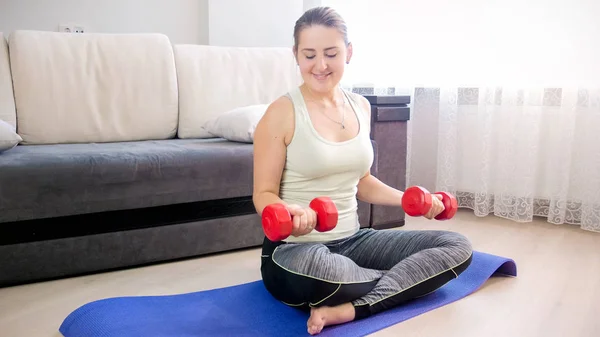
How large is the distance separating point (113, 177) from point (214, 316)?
665 millimetres

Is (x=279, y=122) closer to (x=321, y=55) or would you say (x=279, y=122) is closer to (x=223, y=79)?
(x=321, y=55)

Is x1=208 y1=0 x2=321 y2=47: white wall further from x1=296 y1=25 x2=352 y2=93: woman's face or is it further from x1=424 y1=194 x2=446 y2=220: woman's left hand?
x1=424 y1=194 x2=446 y2=220: woman's left hand

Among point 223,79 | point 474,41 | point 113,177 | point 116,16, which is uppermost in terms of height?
point 116,16

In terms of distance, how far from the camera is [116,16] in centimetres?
291

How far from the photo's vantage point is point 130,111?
8.21 ft

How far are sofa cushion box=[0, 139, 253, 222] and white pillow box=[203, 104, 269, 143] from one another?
3.2 inches

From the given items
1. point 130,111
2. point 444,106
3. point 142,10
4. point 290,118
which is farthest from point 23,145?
point 444,106

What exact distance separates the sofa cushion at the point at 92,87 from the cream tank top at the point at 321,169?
1.21 meters

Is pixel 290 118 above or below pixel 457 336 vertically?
above

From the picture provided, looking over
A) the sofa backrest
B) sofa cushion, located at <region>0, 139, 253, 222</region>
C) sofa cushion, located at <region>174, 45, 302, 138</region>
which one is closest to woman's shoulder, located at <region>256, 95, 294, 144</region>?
sofa cushion, located at <region>0, 139, 253, 222</region>

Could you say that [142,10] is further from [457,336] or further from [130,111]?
[457,336]

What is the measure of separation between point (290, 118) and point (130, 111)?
1276mm

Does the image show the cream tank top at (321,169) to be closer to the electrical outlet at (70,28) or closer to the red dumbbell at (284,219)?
the red dumbbell at (284,219)

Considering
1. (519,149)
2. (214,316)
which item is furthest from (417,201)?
(519,149)
